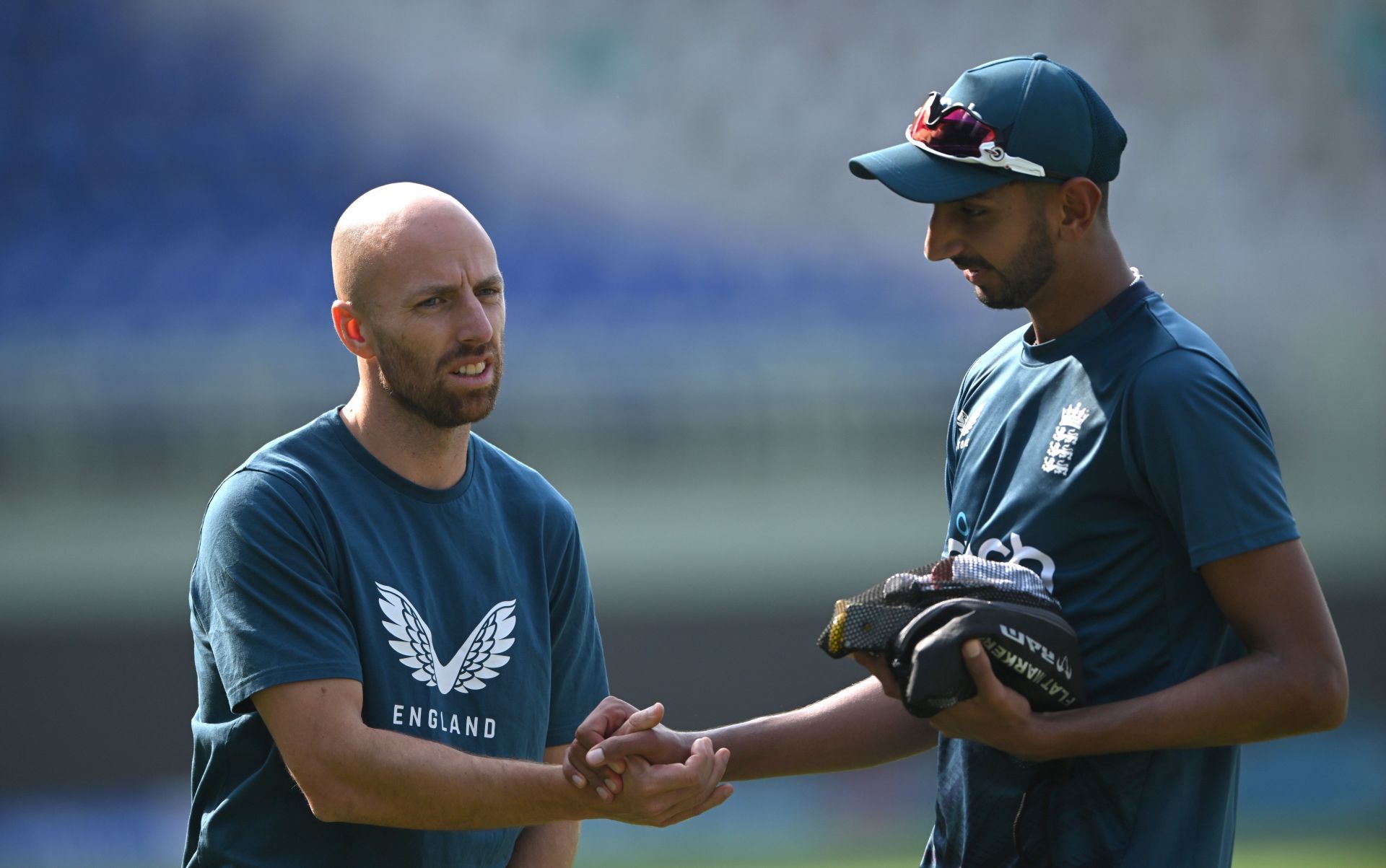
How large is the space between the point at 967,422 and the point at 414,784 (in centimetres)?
114

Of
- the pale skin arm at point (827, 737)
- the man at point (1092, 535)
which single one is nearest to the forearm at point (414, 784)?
the man at point (1092, 535)

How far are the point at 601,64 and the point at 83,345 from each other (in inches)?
157

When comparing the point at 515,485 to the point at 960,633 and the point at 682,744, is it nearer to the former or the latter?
the point at 682,744

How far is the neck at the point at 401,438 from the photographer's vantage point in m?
2.53

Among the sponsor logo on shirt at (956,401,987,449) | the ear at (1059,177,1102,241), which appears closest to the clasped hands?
the sponsor logo on shirt at (956,401,987,449)

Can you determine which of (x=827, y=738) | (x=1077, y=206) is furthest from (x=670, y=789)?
(x=1077, y=206)

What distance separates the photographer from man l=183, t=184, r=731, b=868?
2.27m

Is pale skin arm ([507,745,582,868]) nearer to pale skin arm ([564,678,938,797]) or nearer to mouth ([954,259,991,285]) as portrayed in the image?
pale skin arm ([564,678,938,797])

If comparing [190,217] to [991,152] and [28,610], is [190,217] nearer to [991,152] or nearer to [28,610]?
[28,610]

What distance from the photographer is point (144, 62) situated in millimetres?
9875

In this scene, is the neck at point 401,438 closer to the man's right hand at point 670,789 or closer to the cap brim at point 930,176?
the man's right hand at point 670,789

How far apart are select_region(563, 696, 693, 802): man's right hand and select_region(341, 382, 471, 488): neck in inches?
19.9

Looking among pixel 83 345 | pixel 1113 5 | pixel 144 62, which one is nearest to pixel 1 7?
pixel 144 62

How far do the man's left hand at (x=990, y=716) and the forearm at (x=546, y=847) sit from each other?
0.81 metres
